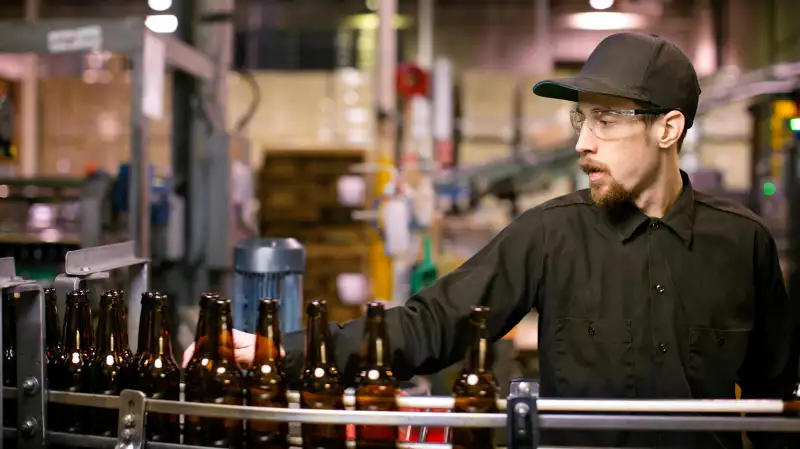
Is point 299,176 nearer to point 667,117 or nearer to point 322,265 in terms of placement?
point 322,265

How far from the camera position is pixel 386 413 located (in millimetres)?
1228

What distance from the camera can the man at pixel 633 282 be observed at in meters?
1.69

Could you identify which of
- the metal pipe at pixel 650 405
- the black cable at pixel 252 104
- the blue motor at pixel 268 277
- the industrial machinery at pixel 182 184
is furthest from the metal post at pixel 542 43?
the metal pipe at pixel 650 405

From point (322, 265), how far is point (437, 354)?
14.1 ft

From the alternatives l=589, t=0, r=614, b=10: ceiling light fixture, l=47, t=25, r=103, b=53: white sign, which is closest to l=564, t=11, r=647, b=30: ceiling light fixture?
l=589, t=0, r=614, b=10: ceiling light fixture

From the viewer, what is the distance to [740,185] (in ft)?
35.4

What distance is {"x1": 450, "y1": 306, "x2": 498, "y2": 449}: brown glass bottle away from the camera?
139 centimetres

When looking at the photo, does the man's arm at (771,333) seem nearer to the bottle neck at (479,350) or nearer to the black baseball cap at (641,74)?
the black baseball cap at (641,74)

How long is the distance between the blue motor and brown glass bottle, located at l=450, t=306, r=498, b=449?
102 centimetres

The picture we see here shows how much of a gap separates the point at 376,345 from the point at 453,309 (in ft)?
0.98

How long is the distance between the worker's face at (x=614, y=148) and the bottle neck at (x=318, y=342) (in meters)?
0.69

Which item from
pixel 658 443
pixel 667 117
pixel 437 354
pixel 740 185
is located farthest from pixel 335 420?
pixel 740 185

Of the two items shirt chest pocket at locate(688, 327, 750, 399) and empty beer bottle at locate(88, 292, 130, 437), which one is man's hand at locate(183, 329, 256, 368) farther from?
shirt chest pocket at locate(688, 327, 750, 399)

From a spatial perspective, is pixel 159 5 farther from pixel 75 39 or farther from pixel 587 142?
pixel 587 142
